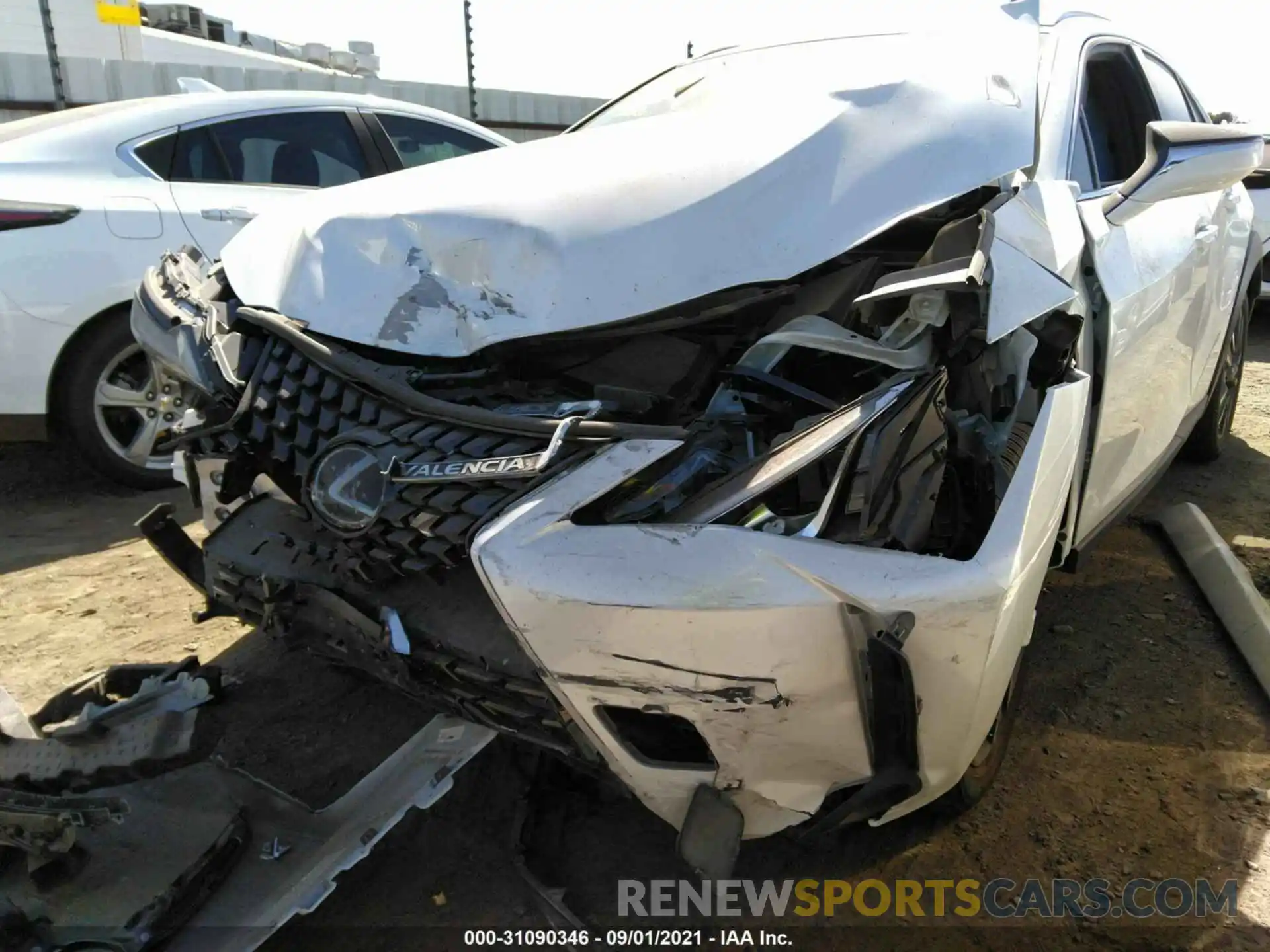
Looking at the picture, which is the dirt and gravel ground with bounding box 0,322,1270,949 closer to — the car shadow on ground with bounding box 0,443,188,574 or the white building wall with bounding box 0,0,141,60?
the car shadow on ground with bounding box 0,443,188,574

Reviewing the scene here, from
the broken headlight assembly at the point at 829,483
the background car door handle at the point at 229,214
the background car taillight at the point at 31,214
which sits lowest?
the broken headlight assembly at the point at 829,483

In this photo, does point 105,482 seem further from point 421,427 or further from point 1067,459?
point 1067,459

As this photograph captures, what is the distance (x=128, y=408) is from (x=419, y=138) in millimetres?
1919

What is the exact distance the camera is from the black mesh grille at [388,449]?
1676 mm

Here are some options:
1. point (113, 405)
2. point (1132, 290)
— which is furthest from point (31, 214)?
point (1132, 290)

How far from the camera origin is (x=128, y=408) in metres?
4.04

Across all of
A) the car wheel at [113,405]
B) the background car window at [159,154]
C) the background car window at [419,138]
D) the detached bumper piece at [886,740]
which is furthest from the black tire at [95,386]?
the detached bumper piece at [886,740]

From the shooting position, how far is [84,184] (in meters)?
3.82

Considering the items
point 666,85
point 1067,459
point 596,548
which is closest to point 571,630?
point 596,548

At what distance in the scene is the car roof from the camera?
388 cm

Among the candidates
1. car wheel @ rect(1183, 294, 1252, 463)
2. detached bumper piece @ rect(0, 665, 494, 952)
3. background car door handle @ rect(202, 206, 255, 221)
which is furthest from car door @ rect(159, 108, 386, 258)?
car wheel @ rect(1183, 294, 1252, 463)

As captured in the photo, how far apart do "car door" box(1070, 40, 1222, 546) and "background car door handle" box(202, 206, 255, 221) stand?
10.9 ft

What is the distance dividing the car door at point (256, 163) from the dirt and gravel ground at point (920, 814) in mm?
1528

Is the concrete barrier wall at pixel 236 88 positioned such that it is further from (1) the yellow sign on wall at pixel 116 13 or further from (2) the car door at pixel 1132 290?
(2) the car door at pixel 1132 290
